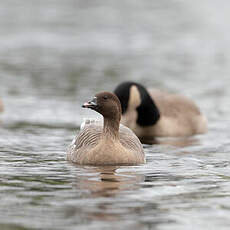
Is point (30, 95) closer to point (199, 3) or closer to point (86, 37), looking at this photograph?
point (86, 37)

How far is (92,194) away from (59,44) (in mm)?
22378

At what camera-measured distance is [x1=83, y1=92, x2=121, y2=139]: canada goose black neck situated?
500 inches

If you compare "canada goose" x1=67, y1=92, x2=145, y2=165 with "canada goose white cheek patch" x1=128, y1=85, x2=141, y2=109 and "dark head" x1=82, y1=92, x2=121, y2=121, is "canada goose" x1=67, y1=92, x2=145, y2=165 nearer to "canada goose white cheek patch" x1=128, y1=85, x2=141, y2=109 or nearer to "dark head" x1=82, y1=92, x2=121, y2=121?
"dark head" x1=82, y1=92, x2=121, y2=121

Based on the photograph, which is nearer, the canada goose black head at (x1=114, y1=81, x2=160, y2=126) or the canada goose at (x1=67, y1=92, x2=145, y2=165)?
the canada goose at (x1=67, y1=92, x2=145, y2=165)

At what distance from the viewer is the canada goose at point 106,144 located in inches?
500

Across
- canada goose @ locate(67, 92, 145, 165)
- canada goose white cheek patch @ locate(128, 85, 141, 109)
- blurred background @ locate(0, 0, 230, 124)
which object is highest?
blurred background @ locate(0, 0, 230, 124)

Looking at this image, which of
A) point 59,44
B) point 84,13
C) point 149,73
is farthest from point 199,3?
point 149,73

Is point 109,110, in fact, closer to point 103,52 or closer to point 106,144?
point 106,144

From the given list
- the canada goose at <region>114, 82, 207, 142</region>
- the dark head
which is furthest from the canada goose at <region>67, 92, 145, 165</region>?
the canada goose at <region>114, 82, 207, 142</region>

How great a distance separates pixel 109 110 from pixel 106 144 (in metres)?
0.59

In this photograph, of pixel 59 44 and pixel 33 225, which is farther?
pixel 59 44

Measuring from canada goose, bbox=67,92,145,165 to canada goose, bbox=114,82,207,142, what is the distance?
4514 mm

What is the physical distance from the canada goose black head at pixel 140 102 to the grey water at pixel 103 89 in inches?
45.0

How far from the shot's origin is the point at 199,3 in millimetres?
38875
